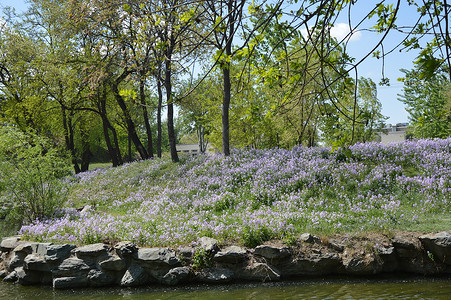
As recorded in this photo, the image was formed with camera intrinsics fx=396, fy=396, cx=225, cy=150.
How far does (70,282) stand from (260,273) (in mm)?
3974

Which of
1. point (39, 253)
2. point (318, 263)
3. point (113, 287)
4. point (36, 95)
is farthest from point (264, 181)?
point (36, 95)

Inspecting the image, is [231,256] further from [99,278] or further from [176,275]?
[99,278]

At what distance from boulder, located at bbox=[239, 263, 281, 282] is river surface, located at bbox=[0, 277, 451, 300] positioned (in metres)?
0.18

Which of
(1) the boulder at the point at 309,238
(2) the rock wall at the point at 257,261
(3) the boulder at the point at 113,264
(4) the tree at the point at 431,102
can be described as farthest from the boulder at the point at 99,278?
(4) the tree at the point at 431,102

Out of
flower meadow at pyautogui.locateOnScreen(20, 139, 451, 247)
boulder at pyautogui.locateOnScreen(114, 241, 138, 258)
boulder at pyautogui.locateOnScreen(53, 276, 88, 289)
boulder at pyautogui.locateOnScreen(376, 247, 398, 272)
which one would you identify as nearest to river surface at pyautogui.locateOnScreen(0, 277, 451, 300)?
boulder at pyautogui.locateOnScreen(53, 276, 88, 289)

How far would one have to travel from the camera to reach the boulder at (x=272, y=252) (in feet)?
25.6

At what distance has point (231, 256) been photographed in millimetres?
7824

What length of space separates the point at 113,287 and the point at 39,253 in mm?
2204

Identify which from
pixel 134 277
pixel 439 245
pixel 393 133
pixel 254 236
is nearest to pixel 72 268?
pixel 134 277

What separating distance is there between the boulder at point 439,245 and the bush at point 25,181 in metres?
10.5

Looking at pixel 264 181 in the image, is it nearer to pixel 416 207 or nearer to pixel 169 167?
pixel 416 207

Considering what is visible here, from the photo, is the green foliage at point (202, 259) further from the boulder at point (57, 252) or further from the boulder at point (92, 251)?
the boulder at point (57, 252)

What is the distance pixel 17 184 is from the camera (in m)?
11.9

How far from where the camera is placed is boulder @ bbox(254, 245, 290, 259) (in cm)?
780
